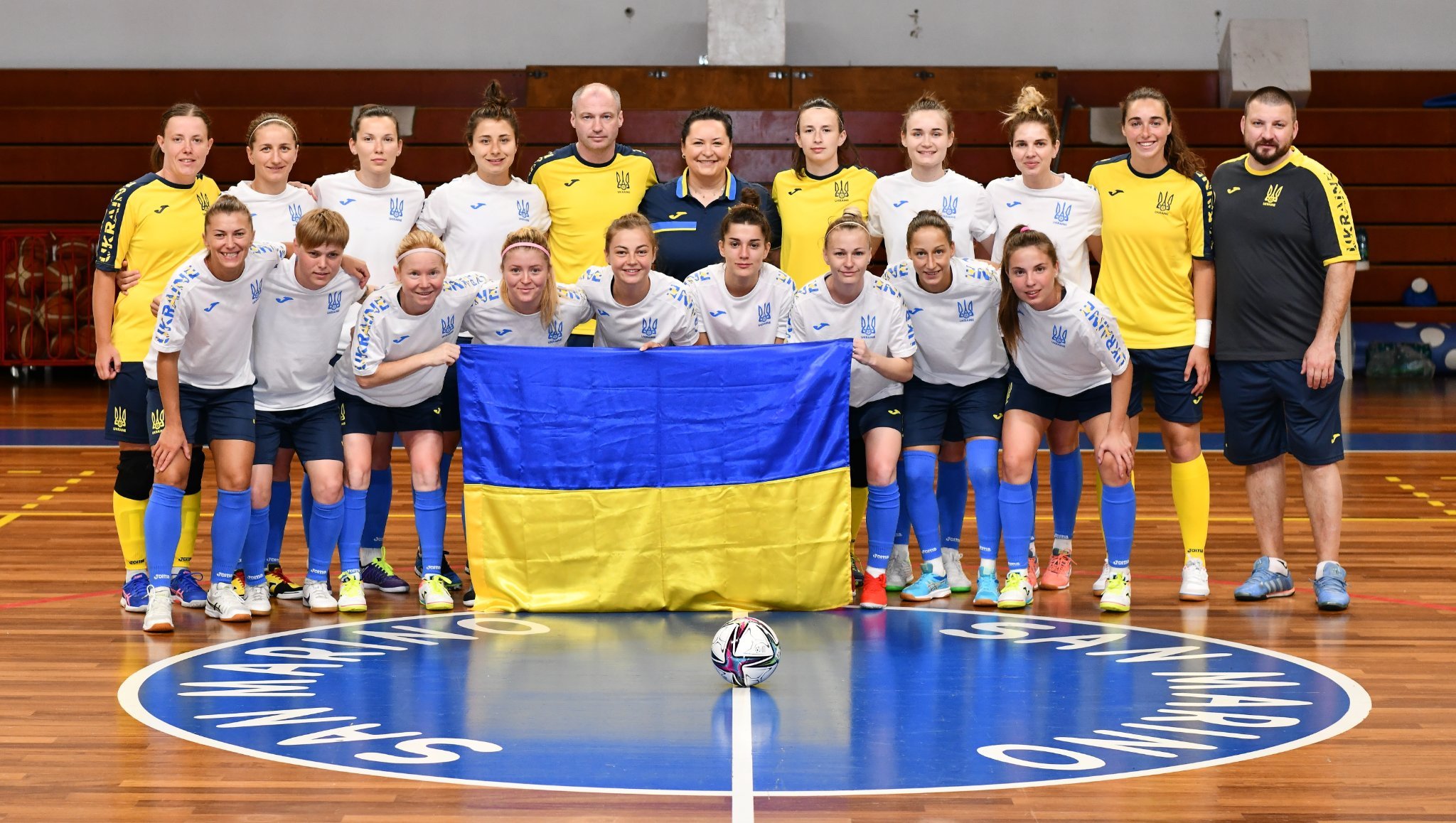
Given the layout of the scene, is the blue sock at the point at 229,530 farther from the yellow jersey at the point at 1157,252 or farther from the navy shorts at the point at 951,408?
the yellow jersey at the point at 1157,252

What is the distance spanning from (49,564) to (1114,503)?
13.8ft

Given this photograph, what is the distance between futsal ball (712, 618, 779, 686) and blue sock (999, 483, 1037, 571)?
1412 millimetres

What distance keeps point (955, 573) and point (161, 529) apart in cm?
283

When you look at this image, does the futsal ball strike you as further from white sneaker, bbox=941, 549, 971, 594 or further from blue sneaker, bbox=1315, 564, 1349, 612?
blue sneaker, bbox=1315, 564, 1349, 612

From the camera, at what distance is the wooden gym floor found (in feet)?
10.9

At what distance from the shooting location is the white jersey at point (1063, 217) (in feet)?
18.4

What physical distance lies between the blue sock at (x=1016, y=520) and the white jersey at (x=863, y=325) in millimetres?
546

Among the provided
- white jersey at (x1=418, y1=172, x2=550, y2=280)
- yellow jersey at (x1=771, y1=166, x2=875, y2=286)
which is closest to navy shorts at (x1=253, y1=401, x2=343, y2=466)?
white jersey at (x1=418, y1=172, x2=550, y2=280)

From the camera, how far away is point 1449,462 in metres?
8.97

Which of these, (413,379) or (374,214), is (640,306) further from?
(374,214)

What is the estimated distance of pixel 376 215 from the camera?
5762mm

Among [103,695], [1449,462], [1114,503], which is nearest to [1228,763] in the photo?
[1114,503]

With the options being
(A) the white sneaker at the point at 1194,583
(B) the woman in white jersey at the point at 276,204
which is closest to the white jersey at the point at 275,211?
(B) the woman in white jersey at the point at 276,204

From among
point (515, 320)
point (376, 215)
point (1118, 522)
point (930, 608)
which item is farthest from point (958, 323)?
point (376, 215)
